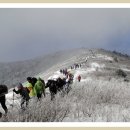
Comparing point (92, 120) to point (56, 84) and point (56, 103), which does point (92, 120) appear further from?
point (56, 84)

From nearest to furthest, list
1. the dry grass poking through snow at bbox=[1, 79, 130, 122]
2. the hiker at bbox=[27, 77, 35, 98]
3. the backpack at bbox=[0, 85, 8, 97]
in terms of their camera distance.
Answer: the dry grass poking through snow at bbox=[1, 79, 130, 122], the backpack at bbox=[0, 85, 8, 97], the hiker at bbox=[27, 77, 35, 98]

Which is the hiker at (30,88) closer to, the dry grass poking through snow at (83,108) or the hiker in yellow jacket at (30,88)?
the hiker in yellow jacket at (30,88)

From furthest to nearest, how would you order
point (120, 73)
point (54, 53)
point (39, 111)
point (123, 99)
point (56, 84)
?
point (54, 53) < point (120, 73) < point (56, 84) < point (123, 99) < point (39, 111)

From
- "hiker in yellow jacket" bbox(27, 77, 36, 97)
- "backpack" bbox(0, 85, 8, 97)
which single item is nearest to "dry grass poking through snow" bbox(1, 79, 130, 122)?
"hiker in yellow jacket" bbox(27, 77, 36, 97)

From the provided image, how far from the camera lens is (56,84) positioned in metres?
22.8

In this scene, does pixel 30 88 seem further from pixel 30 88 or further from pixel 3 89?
pixel 3 89

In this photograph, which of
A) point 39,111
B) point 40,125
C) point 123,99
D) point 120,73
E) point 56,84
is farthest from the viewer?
point 120,73

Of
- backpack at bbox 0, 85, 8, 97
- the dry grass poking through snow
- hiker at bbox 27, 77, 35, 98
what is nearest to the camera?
the dry grass poking through snow

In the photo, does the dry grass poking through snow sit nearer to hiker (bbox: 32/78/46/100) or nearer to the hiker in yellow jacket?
hiker (bbox: 32/78/46/100)

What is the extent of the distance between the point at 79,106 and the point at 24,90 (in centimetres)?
224

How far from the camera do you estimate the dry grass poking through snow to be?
1549 centimetres

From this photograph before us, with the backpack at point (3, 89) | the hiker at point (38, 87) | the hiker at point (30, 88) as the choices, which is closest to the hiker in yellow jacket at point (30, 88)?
the hiker at point (30, 88)

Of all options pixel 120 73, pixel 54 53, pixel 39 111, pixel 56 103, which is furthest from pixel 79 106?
pixel 54 53

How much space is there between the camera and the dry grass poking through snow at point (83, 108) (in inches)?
610
